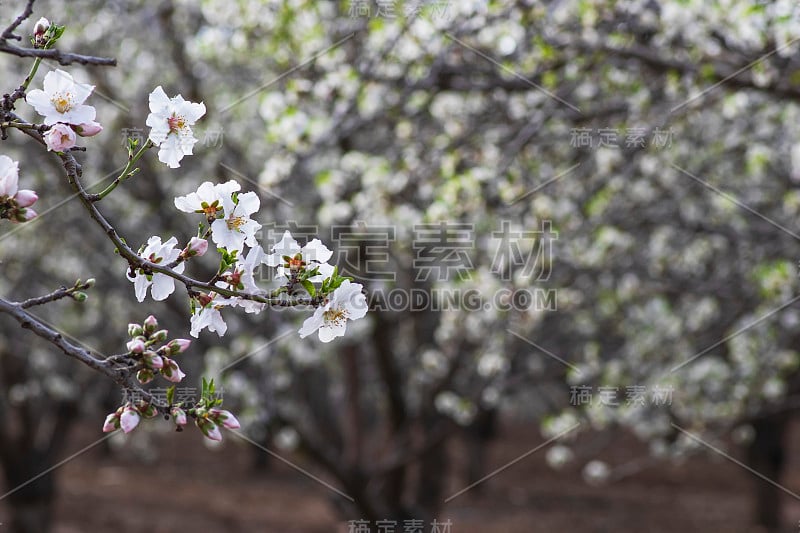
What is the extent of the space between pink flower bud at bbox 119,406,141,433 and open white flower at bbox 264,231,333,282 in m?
0.37

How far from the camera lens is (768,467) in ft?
38.4

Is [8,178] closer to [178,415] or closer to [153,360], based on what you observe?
[153,360]

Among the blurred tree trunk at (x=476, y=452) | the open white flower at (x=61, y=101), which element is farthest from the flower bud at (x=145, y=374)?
the blurred tree trunk at (x=476, y=452)

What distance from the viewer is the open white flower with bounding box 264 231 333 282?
163 centimetres

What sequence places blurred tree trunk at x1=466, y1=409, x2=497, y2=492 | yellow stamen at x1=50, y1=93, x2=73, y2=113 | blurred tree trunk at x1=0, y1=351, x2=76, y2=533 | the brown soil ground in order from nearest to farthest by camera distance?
yellow stamen at x1=50, y1=93, x2=73, y2=113
blurred tree trunk at x1=0, y1=351, x2=76, y2=533
the brown soil ground
blurred tree trunk at x1=466, y1=409, x2=497, y2=492

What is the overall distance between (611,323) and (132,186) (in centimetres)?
420

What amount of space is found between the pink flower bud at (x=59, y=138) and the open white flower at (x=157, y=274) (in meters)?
0.25

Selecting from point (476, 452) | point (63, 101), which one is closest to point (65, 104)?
point (63, 101)

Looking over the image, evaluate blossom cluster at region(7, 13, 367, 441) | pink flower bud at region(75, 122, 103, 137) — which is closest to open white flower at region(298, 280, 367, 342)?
blossom cluster at region(7, 13, 367, 441)

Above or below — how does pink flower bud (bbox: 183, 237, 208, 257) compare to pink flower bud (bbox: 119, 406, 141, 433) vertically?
above

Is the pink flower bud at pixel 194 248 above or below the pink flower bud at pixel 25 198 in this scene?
above

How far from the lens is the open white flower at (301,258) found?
163 centimetres

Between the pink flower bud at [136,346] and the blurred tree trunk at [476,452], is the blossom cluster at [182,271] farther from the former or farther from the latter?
the blurred tree trunk at [476,452]

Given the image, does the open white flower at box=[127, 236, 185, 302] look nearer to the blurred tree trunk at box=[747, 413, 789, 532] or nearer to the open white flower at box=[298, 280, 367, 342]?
the open white flower at box=[298, 280, 367, 342]
